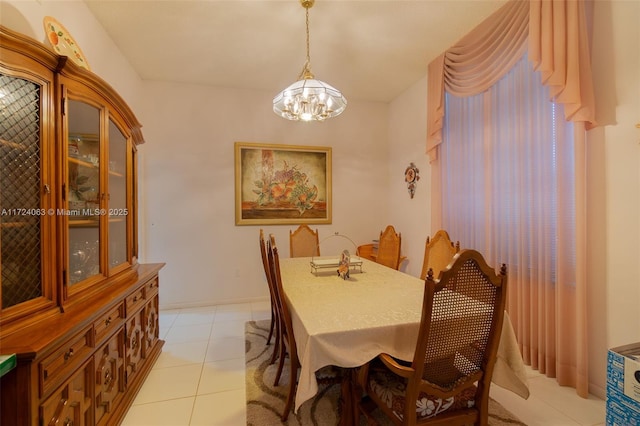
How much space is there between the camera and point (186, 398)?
193 centimetres

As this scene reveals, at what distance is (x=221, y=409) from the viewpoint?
5.96 ft

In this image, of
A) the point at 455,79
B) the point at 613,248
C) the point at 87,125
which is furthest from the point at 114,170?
the point at 613,248

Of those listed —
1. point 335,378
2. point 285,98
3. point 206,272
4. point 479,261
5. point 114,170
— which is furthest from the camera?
point 206,272

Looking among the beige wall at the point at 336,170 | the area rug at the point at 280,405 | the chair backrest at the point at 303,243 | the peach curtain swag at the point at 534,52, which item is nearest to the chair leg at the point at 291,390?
the area rug at the point at 280,405

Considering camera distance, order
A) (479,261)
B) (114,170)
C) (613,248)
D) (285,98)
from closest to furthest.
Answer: (479,261) < (613,248) < (114,170) < (285,98)

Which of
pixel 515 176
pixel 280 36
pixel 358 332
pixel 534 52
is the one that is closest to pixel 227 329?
pixel 358 332

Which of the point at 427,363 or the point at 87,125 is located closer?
the point at 427,363

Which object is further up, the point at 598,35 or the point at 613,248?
the point at 598,35

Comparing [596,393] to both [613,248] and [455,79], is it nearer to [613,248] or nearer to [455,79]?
[613,248]

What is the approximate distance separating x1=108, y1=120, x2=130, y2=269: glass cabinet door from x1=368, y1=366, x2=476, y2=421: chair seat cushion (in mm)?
1902

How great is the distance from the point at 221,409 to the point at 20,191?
1.66m

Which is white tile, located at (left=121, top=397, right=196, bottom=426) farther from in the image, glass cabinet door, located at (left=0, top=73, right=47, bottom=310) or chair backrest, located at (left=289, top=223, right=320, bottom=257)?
chair backrest, located at (left=289, top=223, right=320, bottom=257)

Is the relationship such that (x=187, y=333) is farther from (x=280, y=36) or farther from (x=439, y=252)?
(x=280, y=36)

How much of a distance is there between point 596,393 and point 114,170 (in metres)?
3.78
